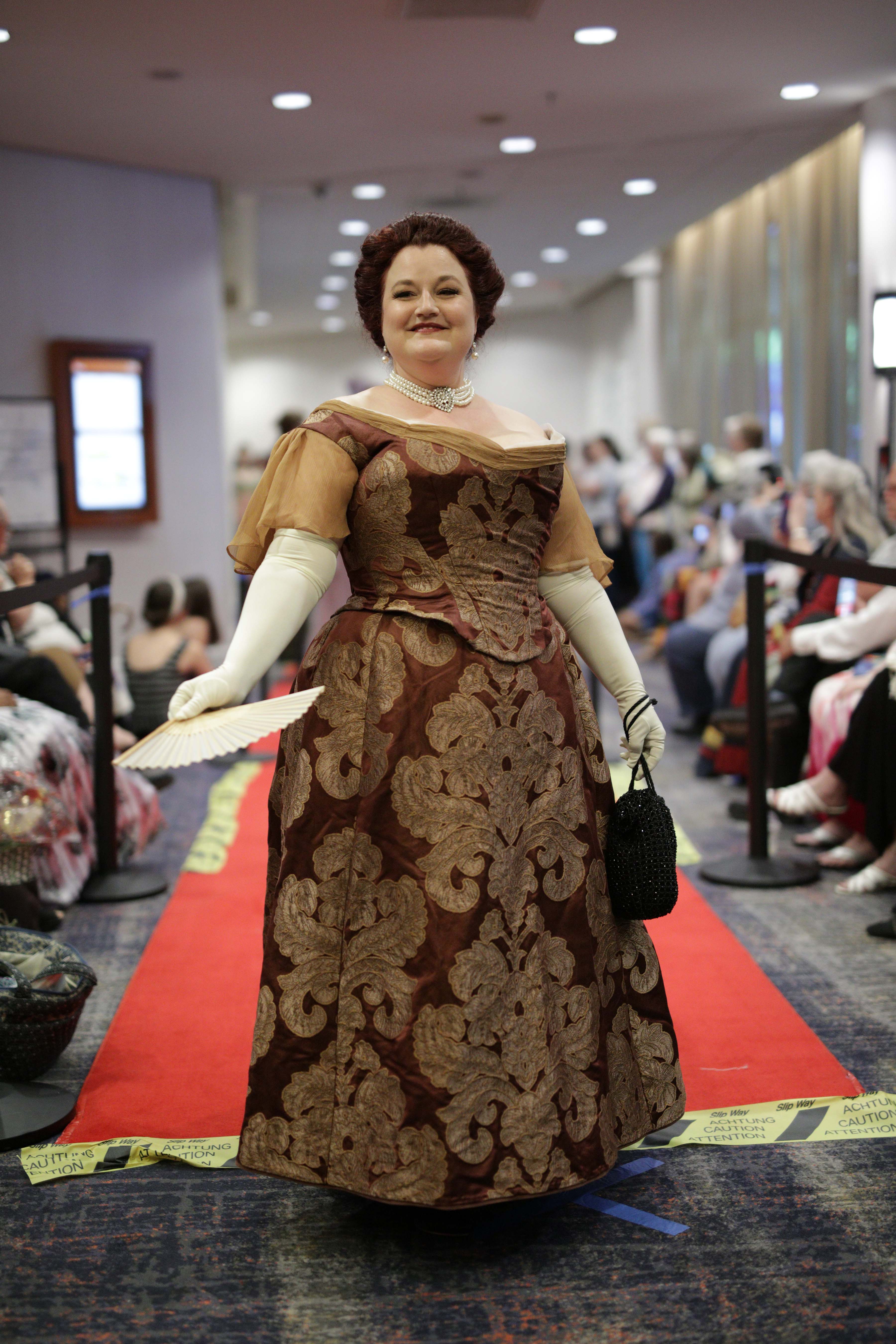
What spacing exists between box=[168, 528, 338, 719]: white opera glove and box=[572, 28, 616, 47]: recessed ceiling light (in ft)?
13.5

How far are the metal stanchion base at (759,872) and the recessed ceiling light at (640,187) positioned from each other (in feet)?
18.7

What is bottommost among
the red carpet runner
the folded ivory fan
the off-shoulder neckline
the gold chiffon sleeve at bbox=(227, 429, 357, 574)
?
the red carpet runner

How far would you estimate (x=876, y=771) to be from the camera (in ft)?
12.2

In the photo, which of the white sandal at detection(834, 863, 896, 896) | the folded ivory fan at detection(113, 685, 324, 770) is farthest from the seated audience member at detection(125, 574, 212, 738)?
the folded ivory fan at detection(113, 685, 324, 770)

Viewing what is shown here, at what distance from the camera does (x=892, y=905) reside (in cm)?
364

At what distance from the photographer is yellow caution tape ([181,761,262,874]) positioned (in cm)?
419

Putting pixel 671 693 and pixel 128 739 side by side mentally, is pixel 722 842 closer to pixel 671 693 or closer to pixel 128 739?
pixel 128 739

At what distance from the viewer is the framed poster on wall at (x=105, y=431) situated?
7281 millimetres

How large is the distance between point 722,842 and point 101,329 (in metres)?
5.01

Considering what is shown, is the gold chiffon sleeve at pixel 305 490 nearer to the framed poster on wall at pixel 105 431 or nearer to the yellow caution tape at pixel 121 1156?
the yellow caution tape at pixel 121 1156

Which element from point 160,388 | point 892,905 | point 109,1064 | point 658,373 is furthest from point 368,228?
point 109,1064

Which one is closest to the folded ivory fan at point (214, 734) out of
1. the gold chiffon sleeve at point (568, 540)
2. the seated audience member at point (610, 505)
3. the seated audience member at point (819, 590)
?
the gold chiffon sleeve at point (568, 540)

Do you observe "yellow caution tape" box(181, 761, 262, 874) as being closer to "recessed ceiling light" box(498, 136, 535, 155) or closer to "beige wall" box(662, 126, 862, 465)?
"recessed ceiling light" box(498, 136, 535, 155)

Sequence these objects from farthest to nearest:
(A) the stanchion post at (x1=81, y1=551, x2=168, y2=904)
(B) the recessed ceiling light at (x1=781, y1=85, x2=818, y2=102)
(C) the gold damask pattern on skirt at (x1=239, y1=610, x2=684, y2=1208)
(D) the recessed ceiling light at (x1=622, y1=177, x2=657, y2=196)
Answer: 1. (D) the recessed ceiling light at (x1=622, y1=177, x2=657, y2=196)
2. (B) the recessed ceiling light at (x1=781, y1=85, x2=818, y2=102)
3. (A) the stanchion post at (x1=81, y1=551, x2=168, y2=904)
4. (C) the gold damask pattern on skirt at (x1=239, y1=610, x2=684, y2=1208)
